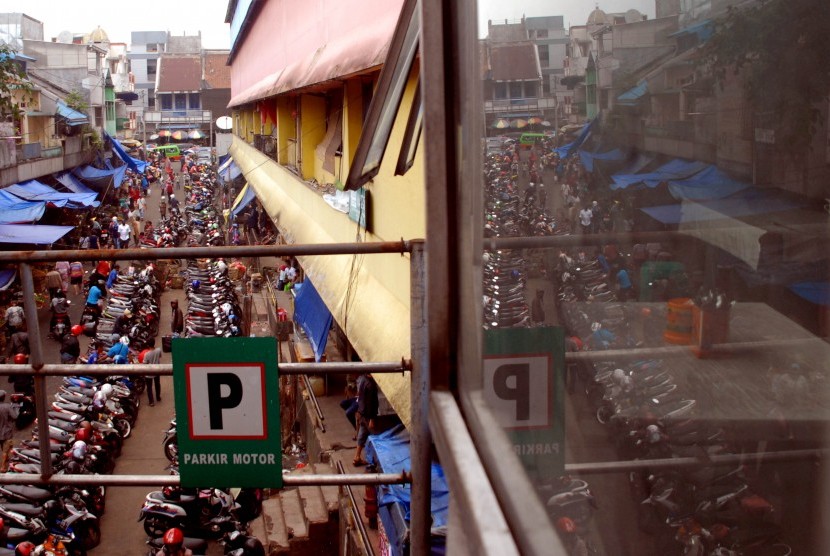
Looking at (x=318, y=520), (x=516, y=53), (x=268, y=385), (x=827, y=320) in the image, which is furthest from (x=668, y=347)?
(x=318, y=520)

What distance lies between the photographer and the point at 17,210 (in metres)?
17.5

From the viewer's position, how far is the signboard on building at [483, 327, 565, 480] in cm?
120

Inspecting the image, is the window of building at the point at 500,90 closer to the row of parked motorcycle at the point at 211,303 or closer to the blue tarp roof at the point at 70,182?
the row of parked motorcycle at the point at 211,303

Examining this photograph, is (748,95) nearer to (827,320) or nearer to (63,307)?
(827,320)

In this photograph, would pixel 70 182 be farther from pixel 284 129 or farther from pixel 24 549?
pixel 24 549

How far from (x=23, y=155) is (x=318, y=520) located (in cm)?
1769

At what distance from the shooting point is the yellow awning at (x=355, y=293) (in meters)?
5.14

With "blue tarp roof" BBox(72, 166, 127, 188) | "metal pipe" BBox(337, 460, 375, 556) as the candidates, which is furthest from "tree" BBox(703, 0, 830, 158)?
"blue tarp roof" BBox(72, 166, 127, 188)

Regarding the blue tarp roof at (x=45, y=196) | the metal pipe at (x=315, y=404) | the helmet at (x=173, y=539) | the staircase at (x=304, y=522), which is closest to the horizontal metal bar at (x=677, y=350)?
the staircase at (x=304, y=522)

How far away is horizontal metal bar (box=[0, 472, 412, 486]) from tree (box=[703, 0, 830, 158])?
6.73 ft

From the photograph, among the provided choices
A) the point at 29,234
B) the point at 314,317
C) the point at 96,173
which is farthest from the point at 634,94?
the point at 96,173

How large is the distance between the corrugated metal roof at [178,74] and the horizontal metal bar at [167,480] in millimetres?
59285

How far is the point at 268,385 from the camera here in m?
2.73

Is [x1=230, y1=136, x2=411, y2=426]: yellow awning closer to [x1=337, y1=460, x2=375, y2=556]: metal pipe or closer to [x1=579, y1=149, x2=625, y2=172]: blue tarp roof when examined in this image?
[x1=337, y1=460, x2=375, y2=556]: metal pipe
